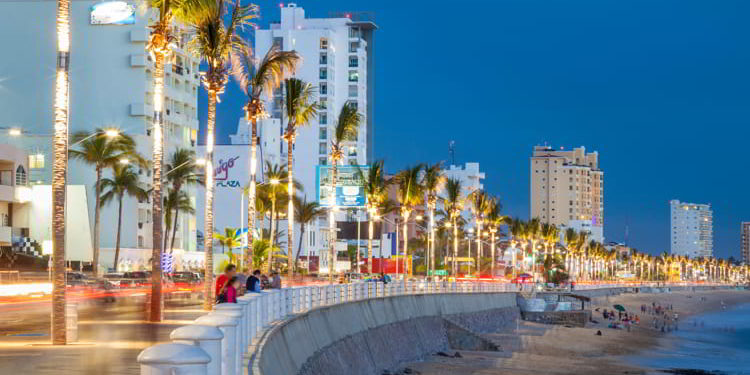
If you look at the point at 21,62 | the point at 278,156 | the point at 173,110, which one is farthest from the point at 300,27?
the point at 21,62

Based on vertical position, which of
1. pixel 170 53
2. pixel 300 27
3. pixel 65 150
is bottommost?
pixel 65 150

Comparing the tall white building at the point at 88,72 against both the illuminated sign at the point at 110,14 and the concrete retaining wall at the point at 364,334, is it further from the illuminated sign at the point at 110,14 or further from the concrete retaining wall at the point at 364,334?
the concrete retaining wall at the point at 364,334

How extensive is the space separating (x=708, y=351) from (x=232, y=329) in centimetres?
6812

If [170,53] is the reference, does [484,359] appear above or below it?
below

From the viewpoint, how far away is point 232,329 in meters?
11.6

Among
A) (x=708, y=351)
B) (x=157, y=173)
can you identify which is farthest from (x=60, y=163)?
(x=708, y=351)

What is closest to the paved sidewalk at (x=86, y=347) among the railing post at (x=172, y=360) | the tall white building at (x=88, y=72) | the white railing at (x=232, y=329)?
the white railing at (x=232, y=329)

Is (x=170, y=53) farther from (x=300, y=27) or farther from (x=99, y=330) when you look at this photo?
(x=300, y=27)

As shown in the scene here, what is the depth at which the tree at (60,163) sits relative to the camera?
21.2 m

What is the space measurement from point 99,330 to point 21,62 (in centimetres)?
8367

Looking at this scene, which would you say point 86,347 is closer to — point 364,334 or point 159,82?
point 159,82

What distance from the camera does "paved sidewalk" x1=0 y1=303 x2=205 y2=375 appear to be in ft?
50.9

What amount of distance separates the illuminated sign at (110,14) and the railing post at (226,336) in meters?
96.1

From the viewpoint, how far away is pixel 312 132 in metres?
176
